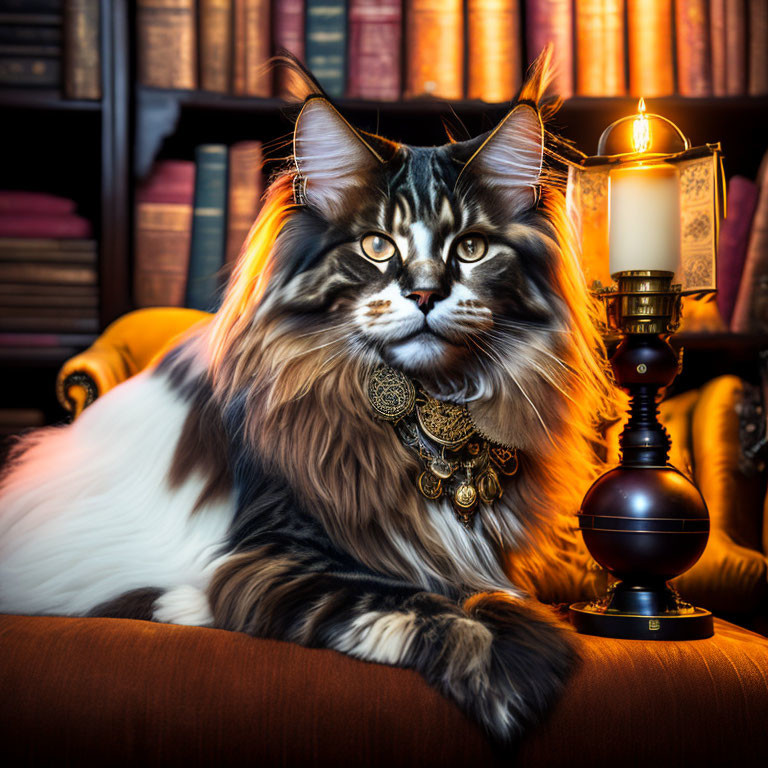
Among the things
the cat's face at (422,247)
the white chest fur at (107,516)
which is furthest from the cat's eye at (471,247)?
the white chest fur at (107,516)

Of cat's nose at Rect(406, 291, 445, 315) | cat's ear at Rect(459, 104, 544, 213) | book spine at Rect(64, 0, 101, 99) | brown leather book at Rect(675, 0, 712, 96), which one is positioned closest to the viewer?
cat's nose at Rect(406, 291, 445, 315)

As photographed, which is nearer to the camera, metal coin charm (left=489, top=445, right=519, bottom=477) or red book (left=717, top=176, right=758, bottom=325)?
metal coin charm (left=489, top=445, right=519, bottom=477)

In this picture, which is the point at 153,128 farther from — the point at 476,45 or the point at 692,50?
the point at 692,50

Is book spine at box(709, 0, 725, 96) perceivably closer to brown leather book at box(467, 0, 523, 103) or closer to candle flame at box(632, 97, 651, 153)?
brown leather book at box(467, 0, 523, 103)

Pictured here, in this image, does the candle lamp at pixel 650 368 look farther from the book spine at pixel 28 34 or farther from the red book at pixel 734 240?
the book spine at pixel 28 34

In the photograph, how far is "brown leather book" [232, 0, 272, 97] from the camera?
6.46ft

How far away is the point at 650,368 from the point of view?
3.61 ft

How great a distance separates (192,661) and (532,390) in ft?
1.75

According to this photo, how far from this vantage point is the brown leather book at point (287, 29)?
1.99 metres

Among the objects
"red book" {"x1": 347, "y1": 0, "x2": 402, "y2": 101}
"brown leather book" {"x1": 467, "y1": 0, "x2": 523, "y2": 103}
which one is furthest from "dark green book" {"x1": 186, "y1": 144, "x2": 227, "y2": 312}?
"brown leather book" {"x1": 467, "y1": 0, "x2": 523, "y2": 103}

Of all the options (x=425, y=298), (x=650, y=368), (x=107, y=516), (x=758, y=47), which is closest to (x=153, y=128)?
(x=107, y=516)

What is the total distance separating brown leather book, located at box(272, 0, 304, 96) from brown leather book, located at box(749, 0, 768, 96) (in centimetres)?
105

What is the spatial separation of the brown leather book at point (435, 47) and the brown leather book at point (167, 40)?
51 centimetres

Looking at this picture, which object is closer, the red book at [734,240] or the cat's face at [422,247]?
the cat's face at [422,247]
